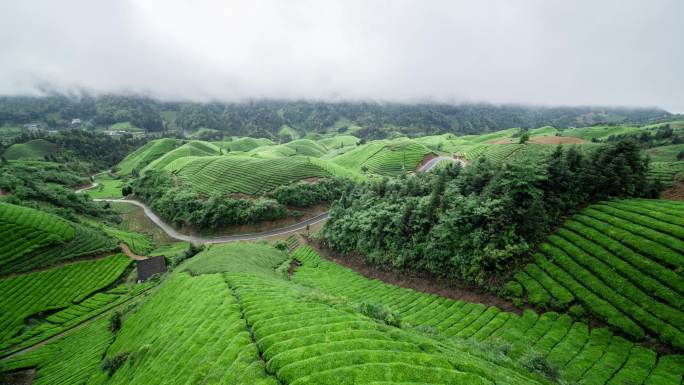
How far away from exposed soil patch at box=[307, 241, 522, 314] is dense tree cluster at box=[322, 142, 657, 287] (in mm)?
1079

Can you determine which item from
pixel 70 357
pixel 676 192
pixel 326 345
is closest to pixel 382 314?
pixel 326 345

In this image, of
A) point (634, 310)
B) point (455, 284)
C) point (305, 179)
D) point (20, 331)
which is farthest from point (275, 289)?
point (305, 179)

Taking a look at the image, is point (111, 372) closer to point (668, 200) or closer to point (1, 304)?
point (1, 304)

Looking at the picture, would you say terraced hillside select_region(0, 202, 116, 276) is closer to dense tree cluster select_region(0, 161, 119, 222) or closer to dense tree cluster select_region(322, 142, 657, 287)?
dense tree cluster select_region(0, 161, 119, 222)

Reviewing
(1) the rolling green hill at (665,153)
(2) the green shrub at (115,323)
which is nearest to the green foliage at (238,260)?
(2) the green shrub at (115,323)

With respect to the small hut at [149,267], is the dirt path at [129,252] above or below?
below

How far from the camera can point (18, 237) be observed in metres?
53.3

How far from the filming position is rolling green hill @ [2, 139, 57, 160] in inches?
5681

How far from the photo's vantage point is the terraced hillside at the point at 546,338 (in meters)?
19.2

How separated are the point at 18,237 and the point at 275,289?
193 ft

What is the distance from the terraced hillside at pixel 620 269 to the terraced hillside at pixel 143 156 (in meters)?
188

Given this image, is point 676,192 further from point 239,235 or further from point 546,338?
point 239,235

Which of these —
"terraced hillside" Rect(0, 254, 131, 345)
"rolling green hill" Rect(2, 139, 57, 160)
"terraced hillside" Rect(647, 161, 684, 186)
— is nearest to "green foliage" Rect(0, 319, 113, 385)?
"terraced hillside" Rect(0, 254, 131, 345)

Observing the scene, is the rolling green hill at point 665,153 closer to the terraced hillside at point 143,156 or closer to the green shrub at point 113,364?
the green shrub at point 113,364
